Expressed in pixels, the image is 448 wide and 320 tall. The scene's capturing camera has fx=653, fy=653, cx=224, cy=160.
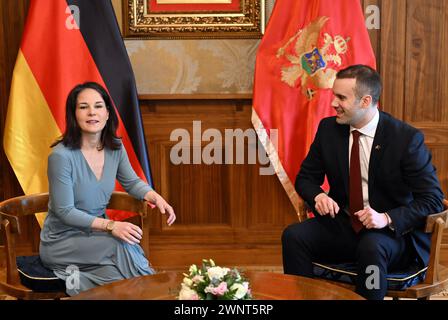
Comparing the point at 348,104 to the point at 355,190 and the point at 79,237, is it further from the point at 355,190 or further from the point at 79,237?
the point at 79,237

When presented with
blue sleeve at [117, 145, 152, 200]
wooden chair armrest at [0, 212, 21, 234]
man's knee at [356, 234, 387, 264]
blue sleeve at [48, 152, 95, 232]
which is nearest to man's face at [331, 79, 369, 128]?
man's knee at [356, 234, 387, 264]

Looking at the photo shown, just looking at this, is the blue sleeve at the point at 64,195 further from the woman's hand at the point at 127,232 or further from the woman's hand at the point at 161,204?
the woman's hand at the point at 161,204

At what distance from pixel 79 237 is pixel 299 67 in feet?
5.44

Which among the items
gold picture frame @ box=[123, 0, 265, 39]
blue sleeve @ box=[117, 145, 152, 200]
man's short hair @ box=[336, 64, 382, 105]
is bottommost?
blue sleeve @ box=[117, 145, 152, 200]

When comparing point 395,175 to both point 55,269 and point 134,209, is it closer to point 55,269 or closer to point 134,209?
point 134,209

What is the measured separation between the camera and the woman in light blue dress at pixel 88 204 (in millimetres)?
2559

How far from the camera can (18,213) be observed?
2752 millimetres

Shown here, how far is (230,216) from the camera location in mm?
3996

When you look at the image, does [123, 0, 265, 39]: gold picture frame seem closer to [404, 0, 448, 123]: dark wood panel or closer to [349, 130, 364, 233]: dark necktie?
[404, 0, 448, 123]: dark wood panel

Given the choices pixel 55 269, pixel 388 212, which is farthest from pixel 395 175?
pixel 55 269

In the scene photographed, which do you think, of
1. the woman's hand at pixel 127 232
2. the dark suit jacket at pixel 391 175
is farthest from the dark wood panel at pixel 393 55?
the woman's hand at pixel 127 232

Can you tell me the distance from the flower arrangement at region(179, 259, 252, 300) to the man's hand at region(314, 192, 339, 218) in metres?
0.89

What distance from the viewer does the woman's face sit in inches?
106

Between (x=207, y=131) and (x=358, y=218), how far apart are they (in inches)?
55.5
